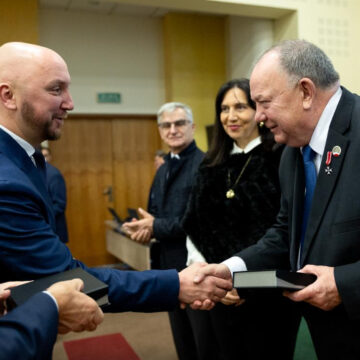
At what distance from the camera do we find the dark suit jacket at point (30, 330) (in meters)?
0.96

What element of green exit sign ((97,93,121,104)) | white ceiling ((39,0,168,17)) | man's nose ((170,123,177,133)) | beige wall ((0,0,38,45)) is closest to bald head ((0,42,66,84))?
man's nose ((170,123,177,133))

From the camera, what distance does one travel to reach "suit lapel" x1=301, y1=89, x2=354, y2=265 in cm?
141

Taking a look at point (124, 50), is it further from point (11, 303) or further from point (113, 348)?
point (11, 303)

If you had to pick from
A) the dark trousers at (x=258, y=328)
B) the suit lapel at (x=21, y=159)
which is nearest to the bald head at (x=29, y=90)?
the suit lapel at (x=21, y=159)

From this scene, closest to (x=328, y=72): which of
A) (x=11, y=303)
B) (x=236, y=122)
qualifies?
(x=236, y=122)

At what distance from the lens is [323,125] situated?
1515 millimetres

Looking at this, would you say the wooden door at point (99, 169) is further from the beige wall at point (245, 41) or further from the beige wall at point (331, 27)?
the beige wall at point (331, 27)

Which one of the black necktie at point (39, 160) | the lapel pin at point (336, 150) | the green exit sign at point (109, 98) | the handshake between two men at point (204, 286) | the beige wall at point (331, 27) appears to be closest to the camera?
the lapel pin at point (336, 150)

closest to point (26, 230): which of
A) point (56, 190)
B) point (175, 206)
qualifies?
point (175, 206)

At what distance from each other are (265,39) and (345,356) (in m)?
5.03

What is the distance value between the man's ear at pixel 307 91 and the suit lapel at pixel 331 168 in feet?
0.33

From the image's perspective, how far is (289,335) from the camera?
2109 millimetres

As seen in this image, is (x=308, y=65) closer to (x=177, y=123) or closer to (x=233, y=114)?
(x=233, y=114)

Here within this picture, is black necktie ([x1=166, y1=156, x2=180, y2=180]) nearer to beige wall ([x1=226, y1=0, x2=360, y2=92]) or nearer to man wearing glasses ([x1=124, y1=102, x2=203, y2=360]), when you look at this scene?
man wearing glasses ([x1=124, y1=102, x2=203, y2=360])
